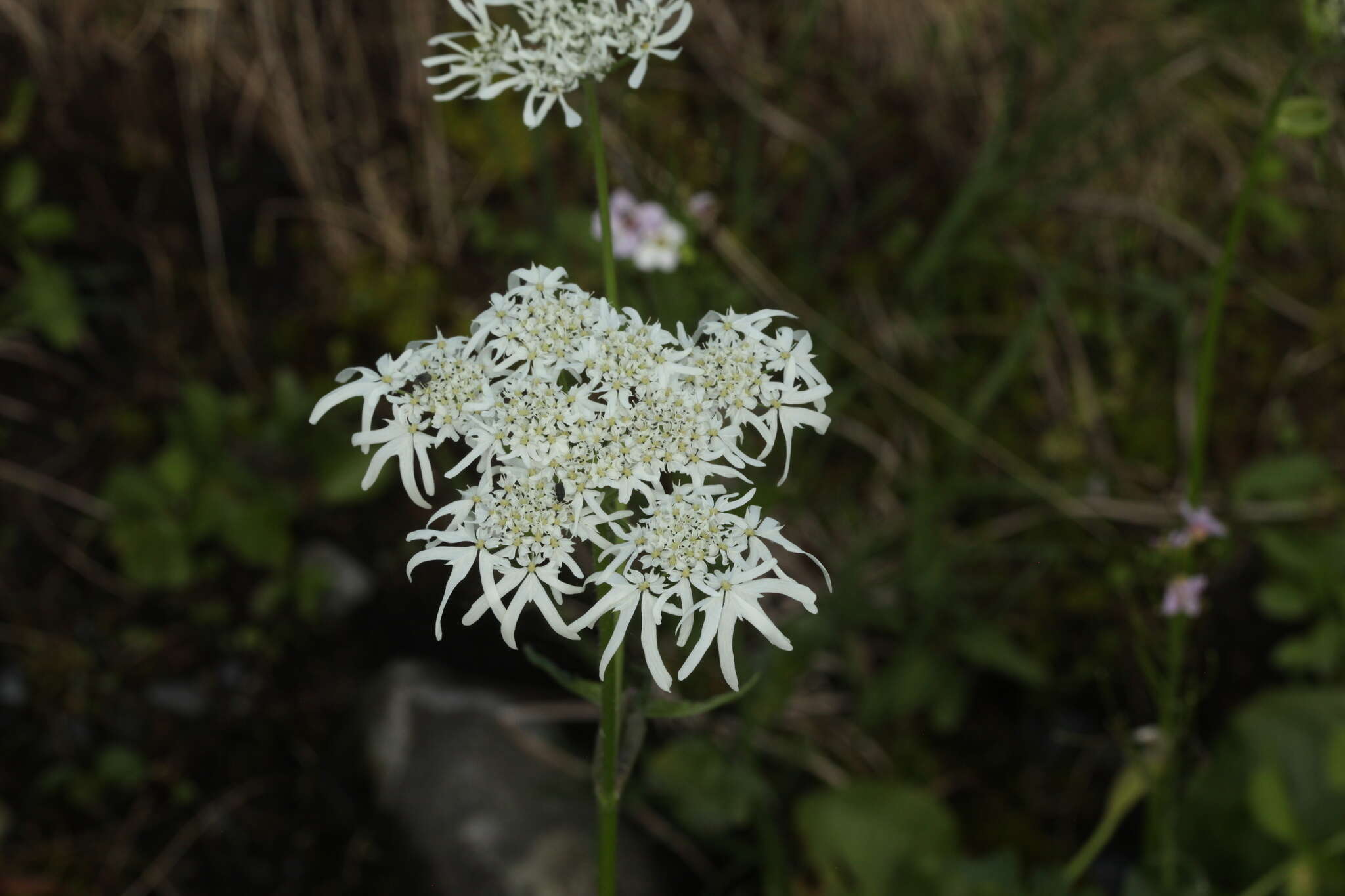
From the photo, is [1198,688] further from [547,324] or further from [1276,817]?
[547,324]

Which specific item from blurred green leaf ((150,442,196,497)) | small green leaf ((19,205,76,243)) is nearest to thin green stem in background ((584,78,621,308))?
blurred green leaf ((150,442,196,497))

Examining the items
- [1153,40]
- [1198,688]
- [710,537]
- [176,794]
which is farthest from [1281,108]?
[176,794]

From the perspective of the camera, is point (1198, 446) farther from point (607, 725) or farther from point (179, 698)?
point (179, 698)

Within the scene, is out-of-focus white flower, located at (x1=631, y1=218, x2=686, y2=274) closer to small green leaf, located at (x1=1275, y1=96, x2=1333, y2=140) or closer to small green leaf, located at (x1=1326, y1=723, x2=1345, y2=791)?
small green leaf, located at (x1=1275, y1=96, x2=1333, y2=140)

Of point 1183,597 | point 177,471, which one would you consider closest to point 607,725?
point 1183,597

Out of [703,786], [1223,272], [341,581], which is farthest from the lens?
[341,581]

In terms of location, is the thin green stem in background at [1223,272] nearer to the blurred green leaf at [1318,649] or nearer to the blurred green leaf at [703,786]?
the blurred green leaf at [1318,649]
